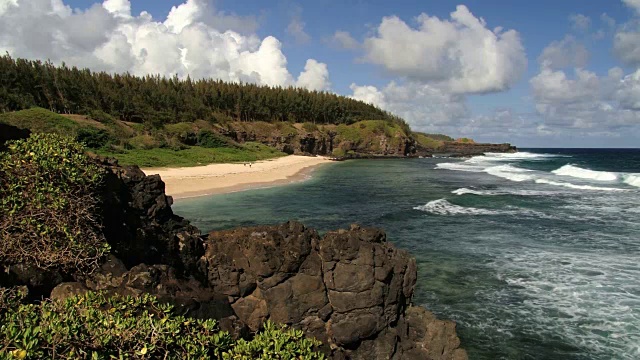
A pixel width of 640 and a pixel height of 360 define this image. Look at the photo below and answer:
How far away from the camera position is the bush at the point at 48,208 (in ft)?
22.3

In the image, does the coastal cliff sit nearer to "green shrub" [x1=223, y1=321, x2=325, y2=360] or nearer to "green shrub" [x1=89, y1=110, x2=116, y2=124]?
"green shrub" [x1=223, y1=321, x2=325, y2=360]

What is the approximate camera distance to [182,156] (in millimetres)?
57281

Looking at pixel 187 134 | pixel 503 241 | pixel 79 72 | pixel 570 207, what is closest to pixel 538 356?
pixel 503 241

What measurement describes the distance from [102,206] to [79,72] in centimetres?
8292

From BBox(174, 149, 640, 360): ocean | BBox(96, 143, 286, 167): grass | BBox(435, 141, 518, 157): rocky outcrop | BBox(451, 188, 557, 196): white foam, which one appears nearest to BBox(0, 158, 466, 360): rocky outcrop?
BBox(174, 149, 640, 360): ocean

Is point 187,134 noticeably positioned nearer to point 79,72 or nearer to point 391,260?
point 79,72

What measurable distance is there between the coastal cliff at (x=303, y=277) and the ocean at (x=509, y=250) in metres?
2.87

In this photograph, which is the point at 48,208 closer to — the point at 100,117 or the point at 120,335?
the point at 120,335

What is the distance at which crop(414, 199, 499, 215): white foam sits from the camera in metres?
27.1

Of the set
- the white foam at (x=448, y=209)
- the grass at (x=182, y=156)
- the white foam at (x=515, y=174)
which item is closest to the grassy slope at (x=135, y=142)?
the grass at (x=182, y=156)

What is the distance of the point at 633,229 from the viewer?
22328mm

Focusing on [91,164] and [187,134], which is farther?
[187,134]

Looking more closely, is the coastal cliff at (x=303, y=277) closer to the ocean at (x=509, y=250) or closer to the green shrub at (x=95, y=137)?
the ocean at (x=509, y=250)

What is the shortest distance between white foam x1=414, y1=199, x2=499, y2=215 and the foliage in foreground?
23382 mm
